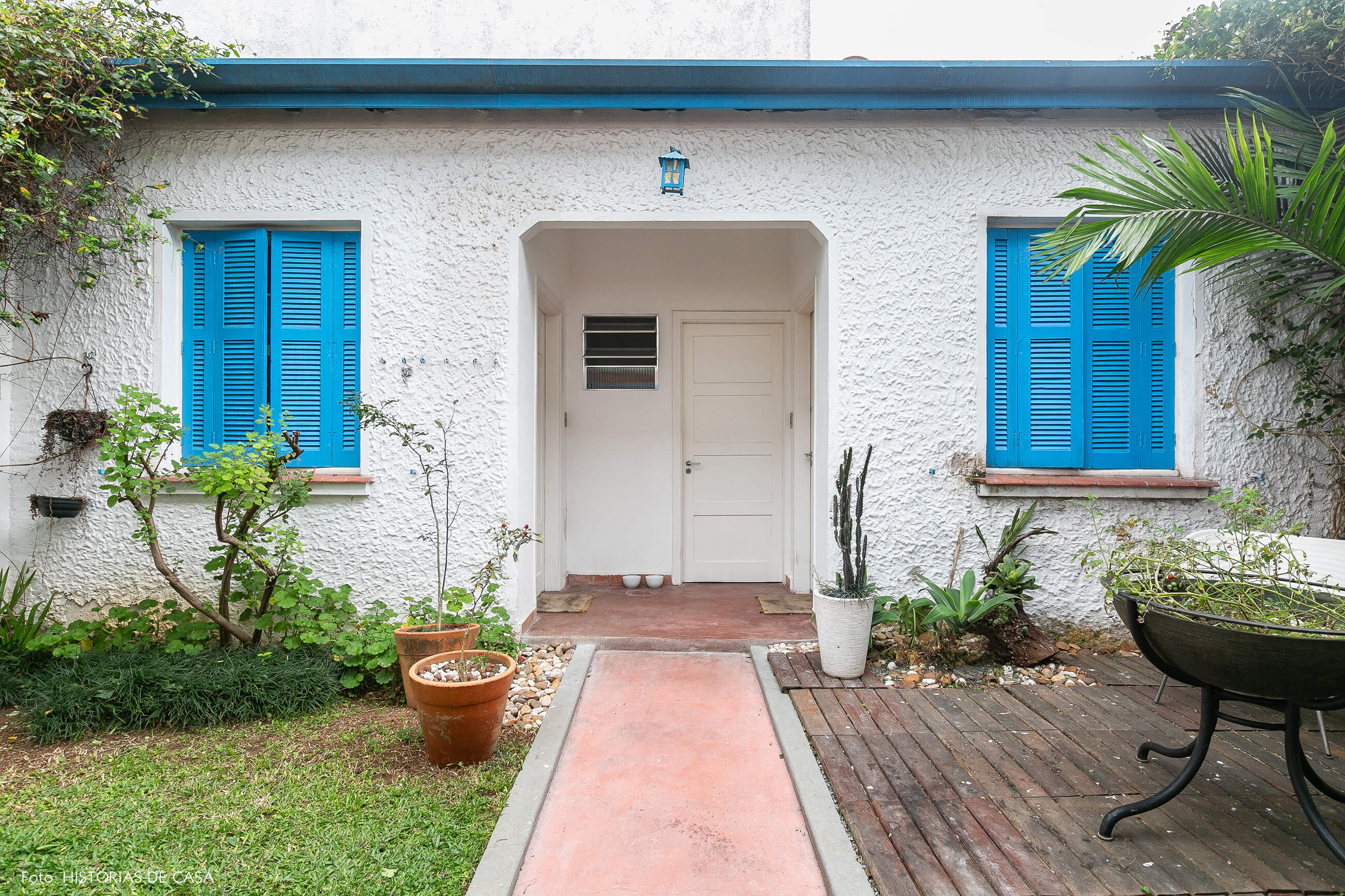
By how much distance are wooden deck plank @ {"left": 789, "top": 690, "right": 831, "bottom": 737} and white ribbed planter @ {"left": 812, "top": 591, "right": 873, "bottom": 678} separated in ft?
0.85

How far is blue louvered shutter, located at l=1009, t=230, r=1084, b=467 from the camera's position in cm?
434

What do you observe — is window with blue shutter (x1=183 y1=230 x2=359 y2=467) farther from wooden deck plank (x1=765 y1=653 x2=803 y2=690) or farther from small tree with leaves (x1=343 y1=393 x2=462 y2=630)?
wooden deck plank (x1=765 y1=653 x2=803 y2=690)

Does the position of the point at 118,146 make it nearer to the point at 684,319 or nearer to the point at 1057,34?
the point at 684,319

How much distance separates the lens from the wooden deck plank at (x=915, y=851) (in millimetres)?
2027

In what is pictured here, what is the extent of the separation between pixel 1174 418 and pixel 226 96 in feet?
20.1

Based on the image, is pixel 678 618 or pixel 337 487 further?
pixel 678 618

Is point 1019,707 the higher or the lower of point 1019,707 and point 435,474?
the lower

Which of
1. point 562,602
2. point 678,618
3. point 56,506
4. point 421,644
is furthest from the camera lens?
point 562,602

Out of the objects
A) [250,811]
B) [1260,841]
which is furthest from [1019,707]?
[250,811]

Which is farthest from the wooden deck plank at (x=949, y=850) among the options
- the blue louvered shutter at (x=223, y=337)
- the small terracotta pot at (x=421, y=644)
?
the blue louvered shutter at (x=223, y=337)

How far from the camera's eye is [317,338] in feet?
14.2

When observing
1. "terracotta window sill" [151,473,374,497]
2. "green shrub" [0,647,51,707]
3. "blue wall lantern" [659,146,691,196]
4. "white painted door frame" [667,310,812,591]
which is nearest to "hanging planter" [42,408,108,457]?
"terracotta window sill" [151,473,374,497]

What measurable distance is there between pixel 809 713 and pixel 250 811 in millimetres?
2323

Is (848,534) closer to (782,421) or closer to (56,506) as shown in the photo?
(782,421)
